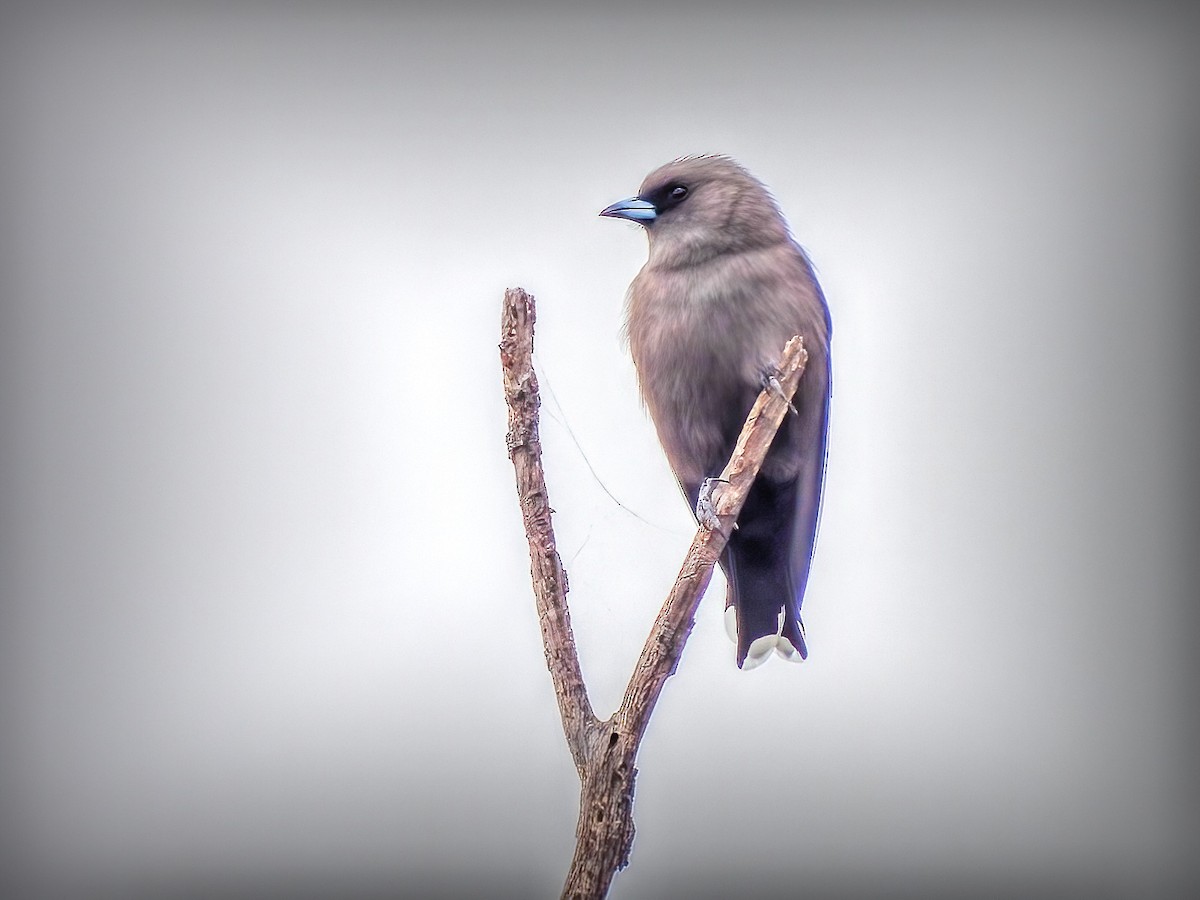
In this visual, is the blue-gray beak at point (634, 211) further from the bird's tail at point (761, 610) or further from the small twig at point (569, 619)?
the bird's tail at point (761, 610)

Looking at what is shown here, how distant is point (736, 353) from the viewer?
171 centimetres

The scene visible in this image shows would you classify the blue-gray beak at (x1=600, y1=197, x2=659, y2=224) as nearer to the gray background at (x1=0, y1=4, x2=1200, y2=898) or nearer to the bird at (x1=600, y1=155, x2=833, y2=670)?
the bird at (x1=600, y1=155, x2=833, y2=670)

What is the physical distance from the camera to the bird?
1724mm

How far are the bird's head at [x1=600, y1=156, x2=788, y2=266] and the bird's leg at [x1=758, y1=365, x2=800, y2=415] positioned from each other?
0.26 m

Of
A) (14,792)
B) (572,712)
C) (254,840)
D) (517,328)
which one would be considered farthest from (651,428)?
(14,792)

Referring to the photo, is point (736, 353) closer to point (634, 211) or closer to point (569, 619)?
point (634, 211)

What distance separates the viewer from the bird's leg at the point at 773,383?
164 centimetres

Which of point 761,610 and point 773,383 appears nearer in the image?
point 773,383

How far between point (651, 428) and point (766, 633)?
0.48m

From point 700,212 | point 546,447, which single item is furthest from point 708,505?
point 700,212

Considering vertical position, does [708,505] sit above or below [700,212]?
below

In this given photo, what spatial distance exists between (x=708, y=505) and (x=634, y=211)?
2.01 ft

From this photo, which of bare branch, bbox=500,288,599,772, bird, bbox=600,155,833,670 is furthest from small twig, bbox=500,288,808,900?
bird, bbox=600,155,833,670

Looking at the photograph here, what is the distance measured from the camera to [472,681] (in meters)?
1.94
